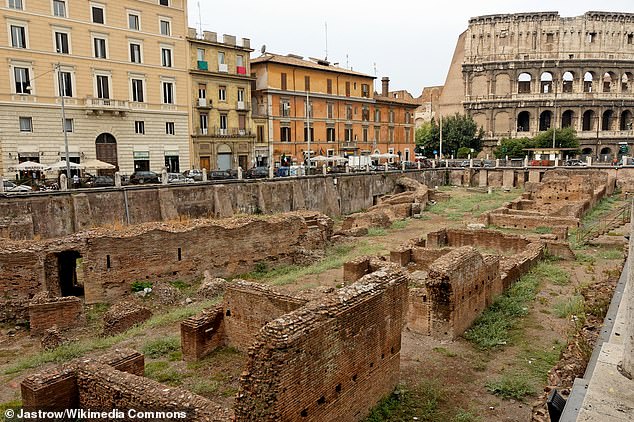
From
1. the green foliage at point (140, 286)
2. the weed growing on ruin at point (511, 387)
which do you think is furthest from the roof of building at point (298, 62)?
the weed growing on ruin at point (511, 387)

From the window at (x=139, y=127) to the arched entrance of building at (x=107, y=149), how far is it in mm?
1897

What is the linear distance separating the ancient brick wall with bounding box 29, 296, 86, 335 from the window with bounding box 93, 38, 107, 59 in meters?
26.4

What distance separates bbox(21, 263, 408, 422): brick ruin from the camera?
6781 mm

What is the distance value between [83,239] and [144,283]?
2520 millimetres

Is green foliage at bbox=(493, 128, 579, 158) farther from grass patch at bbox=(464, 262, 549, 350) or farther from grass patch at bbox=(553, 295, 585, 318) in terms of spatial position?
grass patch at bbox=(553, 295, 585, 318)

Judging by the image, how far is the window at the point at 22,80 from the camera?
1267 inches

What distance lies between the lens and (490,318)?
1339cm

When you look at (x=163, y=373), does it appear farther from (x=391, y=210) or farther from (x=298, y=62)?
(x=298, y=62)

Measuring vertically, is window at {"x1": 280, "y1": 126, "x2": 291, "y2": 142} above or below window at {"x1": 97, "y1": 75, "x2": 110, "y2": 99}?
below

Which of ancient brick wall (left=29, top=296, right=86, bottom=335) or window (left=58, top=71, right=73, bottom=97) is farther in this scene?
window (left=58, top=71, right=73, bottom=97)

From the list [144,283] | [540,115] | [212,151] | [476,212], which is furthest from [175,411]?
[540,115]

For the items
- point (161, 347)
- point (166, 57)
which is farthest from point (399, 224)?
point (166, 57)

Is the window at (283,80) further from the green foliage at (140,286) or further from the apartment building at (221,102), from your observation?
the green foliage at (140,286)

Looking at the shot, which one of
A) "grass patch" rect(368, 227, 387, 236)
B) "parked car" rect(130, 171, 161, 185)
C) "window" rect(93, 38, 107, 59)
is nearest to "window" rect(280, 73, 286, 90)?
"window" rect(93, 38, 107, 59)
